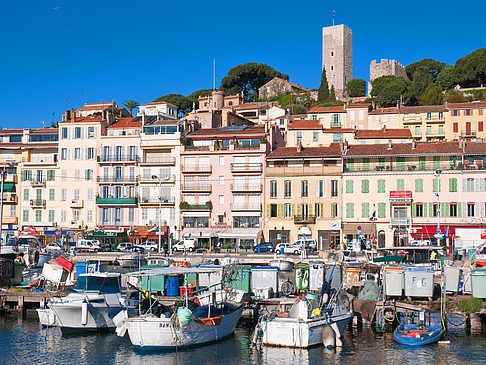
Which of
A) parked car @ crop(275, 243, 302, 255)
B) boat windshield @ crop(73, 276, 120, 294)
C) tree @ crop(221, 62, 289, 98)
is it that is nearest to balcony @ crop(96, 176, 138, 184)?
parked car @ crop(275, 243, 302, 255)

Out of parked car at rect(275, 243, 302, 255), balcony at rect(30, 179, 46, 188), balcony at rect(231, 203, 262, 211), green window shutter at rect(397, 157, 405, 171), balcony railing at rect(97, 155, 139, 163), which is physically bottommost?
parked car at rect(275, 243, 302, 255)

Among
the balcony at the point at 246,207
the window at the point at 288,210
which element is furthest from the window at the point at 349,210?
the balcony at the point at 246,207

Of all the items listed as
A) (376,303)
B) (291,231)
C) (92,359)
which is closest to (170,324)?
(92,359)

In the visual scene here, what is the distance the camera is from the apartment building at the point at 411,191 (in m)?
65.4

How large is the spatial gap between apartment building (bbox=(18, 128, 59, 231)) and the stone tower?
81656 millimetres

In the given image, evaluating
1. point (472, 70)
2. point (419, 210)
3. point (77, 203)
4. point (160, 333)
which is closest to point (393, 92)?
point (472, 70)

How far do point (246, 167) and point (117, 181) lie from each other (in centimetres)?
1575

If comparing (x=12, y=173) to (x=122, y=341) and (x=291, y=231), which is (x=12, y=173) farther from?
(x=122, y=341)

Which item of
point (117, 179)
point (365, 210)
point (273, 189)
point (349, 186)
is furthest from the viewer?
point (117, 179)

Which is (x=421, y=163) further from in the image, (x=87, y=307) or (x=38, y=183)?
(x=38, y=183)

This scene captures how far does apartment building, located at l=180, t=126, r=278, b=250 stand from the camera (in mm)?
72250

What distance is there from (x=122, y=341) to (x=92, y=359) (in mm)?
3259

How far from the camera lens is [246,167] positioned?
73.2 m

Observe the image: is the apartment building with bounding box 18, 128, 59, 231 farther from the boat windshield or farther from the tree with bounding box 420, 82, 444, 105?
the tree with bounding box 420, 82, 444, 105
